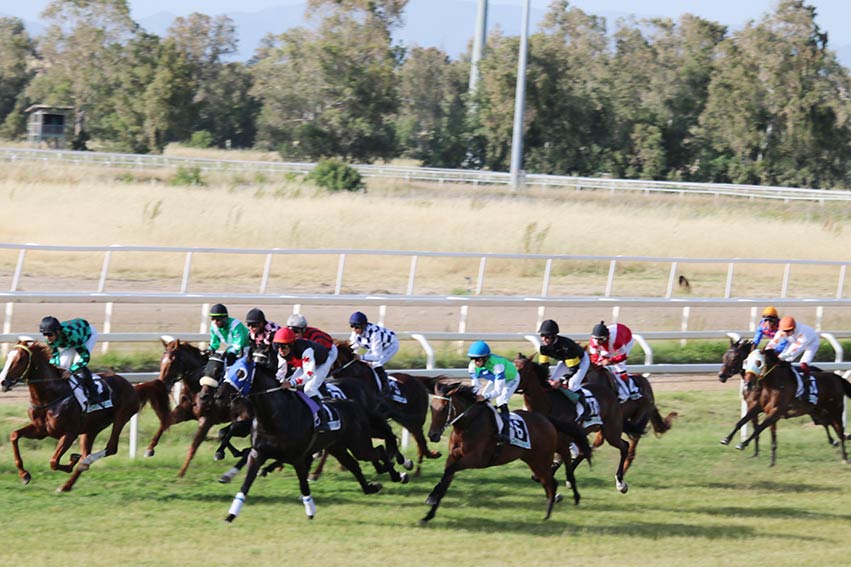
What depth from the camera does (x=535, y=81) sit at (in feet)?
137

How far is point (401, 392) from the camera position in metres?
10.0

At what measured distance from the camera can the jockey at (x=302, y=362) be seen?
28.3 feet

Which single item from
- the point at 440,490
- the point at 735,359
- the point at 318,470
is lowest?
the point at 318,470

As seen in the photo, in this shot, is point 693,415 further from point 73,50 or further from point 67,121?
point 73,50

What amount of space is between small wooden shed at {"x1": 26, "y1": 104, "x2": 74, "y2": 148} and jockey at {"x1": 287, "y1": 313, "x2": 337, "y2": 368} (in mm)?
37848

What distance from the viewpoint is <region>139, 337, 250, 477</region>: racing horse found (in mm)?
9125

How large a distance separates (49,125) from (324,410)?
39.3 m

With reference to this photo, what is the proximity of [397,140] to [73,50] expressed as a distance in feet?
64.7

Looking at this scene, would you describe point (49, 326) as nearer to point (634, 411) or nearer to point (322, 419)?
point (322, 419)

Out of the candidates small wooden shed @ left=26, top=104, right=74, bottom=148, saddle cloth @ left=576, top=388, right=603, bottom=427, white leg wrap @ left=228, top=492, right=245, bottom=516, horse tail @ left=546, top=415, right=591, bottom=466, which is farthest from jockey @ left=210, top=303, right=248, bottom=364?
small wooden shed @ left=26, top=104, right=74, bottom=148

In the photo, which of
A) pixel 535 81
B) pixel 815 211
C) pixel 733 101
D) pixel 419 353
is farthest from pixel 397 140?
pixel 419 353

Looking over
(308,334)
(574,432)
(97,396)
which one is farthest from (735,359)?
(97,396)

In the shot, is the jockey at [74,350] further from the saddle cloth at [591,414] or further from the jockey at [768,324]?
the jockey at [768,324]

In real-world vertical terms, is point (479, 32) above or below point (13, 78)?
above
